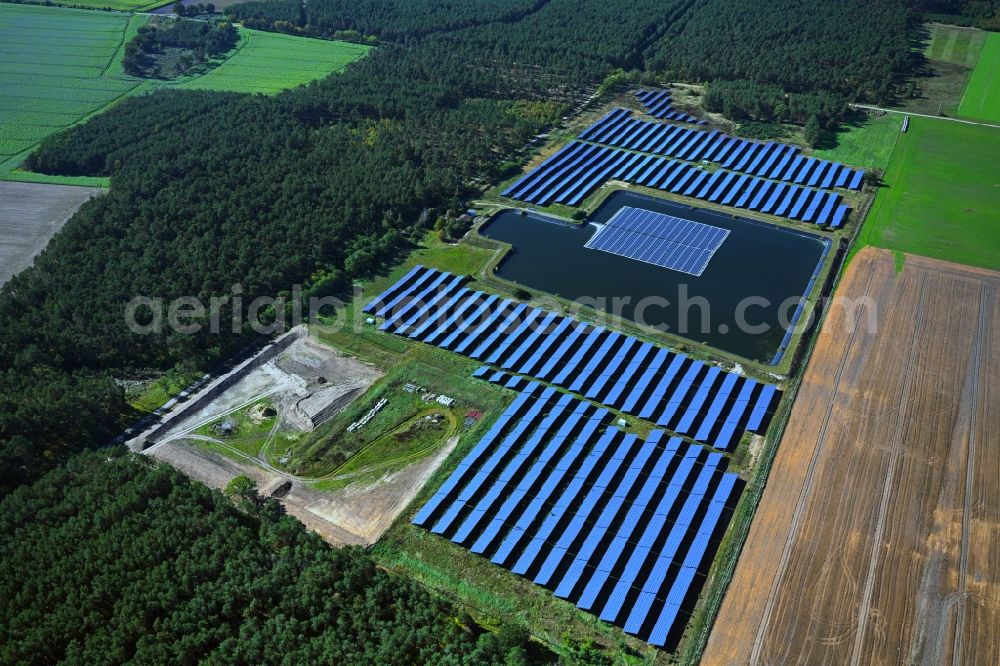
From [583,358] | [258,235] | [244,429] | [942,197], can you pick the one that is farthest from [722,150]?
[244,429]

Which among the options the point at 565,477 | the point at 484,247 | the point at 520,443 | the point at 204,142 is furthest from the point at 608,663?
the point at 204,142

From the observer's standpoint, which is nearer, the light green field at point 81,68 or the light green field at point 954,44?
the light green field at point 81,68

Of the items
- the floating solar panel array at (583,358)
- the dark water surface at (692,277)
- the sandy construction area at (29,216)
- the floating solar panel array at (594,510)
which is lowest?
the floating solar panel array at (594,510)

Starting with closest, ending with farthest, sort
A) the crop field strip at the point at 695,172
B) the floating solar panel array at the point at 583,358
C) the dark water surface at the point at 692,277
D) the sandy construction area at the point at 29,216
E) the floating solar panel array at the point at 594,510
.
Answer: the floating solar panel array at the point at 594,510, the floating solar panel array at the point at 583,358, the dark water surface at the point at 692,277, the sandy construction area at the point at 29,216, the crop field strip at the point at 695,172

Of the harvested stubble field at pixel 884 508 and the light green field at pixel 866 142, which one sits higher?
the light green field at pixel 866 142

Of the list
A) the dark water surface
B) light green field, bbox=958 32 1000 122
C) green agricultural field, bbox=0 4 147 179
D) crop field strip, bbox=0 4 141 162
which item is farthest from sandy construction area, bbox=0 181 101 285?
light green field, bbox=958 32 1000 122

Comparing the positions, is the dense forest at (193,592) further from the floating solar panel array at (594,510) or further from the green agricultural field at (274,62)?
the green agricultural field at (274,62)

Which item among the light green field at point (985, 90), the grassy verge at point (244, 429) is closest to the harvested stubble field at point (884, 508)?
the grassy verge at point (244, 429)

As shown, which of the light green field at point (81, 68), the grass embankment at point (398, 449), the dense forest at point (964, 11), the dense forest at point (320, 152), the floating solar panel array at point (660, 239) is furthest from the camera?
the dense forest at point (964, 11)
